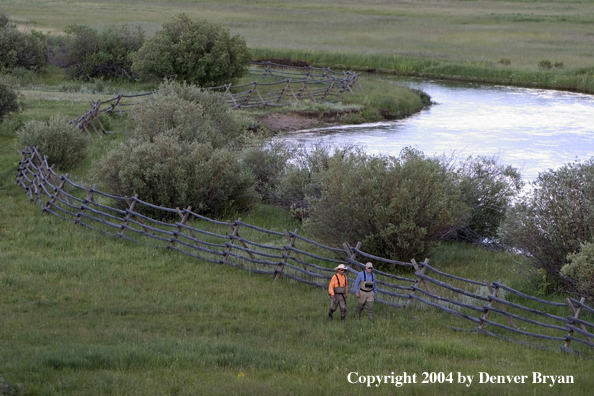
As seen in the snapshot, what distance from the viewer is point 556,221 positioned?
13531 millimetres

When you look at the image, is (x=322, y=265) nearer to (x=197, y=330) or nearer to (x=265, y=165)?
(x=197, y=330)

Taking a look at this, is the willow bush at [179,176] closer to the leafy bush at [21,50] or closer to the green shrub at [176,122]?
the green shrub at [176,122]

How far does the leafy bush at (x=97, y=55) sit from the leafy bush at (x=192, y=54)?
5.63 meters

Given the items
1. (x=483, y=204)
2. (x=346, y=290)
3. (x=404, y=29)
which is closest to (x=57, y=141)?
(x=483, y=204)

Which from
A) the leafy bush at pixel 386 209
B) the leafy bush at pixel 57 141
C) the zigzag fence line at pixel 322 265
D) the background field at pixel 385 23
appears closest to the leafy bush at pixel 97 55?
Result: the background field at pixel 385 23

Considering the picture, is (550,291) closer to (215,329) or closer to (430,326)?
(430,326)

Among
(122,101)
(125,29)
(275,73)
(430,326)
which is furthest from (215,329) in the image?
(125,29)

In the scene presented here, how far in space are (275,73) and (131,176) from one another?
2737cm

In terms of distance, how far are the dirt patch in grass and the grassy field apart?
16757 millimetres

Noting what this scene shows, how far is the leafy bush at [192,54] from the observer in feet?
123

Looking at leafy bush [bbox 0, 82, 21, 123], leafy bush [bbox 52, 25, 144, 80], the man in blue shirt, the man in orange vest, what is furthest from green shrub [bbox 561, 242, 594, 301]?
leafy bush [bbox 52, 25, 144, 80]

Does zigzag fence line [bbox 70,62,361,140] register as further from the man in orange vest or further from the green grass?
the man in orange vest

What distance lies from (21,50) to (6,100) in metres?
17.2

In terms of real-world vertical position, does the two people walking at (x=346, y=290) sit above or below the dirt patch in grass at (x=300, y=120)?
above
